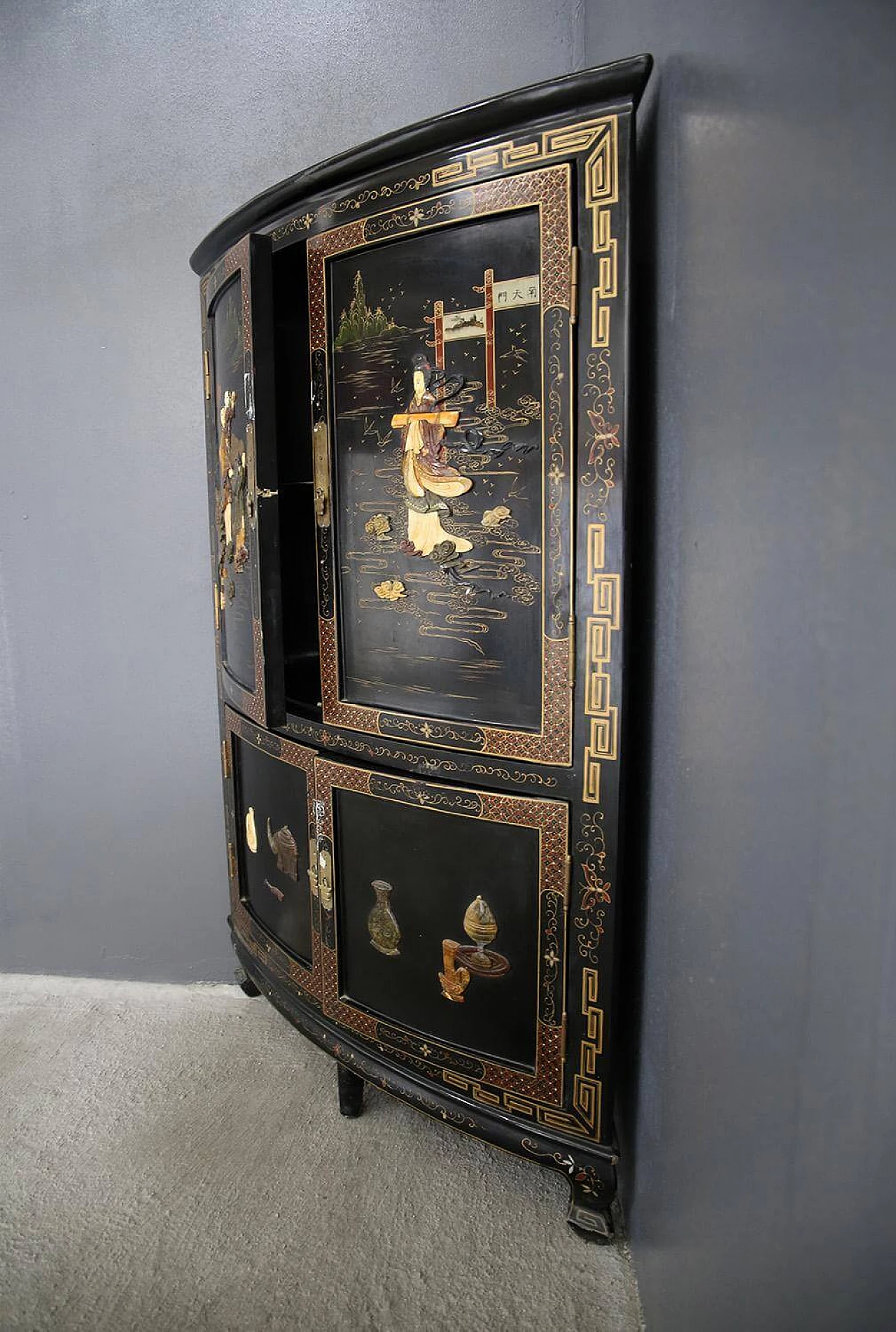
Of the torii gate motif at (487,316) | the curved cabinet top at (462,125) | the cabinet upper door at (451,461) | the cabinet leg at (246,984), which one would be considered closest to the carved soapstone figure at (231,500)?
the cabinet upper door at (451,461)

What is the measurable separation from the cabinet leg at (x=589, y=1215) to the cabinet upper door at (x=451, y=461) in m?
0.79

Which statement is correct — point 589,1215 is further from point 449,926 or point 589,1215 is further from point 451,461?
point 451,461

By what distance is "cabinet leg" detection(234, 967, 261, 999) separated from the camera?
2.36 meters

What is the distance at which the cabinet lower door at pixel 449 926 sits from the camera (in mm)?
1460

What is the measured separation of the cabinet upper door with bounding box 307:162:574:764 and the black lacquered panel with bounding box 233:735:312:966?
0.30m

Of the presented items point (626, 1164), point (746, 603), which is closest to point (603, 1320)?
point (626, 1164)

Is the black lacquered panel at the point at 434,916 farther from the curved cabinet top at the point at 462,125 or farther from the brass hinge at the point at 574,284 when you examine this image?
the curved cabinet top at the point at 462,125

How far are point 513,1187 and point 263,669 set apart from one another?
1.17 m

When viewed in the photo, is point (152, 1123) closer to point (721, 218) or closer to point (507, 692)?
point (507, 692)

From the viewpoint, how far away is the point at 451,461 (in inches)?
56.5

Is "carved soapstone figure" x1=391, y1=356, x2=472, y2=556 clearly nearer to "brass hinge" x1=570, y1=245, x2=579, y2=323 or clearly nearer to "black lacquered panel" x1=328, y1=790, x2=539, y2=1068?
"brass hinge" x1=570, y1=245, x2=579, y2=323

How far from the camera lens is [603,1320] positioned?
1418 mm

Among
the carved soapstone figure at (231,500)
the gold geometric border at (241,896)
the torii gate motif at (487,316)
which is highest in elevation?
the torii gate motif at (487,316)

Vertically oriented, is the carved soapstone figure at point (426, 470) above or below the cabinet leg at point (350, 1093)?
above
